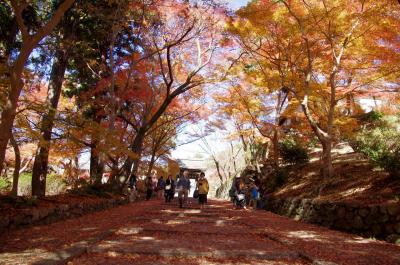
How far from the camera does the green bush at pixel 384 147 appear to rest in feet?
30.9

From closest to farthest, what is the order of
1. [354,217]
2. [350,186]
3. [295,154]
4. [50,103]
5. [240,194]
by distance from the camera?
[354,217]
[350,186]
[50,103]
[240,194]
[295,154]

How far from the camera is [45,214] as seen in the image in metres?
8.79

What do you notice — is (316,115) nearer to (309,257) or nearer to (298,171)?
(298,171)

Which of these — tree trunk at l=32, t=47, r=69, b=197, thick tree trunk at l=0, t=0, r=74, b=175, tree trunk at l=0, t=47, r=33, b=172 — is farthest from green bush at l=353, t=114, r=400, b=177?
tree trunk at l=32, t=47, r=69, b=197

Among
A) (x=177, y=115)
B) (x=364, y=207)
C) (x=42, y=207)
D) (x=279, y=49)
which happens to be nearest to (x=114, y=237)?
(x=42, y=207)

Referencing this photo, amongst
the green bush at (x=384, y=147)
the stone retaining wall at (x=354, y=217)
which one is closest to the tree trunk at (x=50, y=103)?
the stone retaining wall at (x=354, y=217)

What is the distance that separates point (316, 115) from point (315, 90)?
3.80m

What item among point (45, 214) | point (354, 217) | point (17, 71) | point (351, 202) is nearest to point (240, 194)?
point (351, 202)

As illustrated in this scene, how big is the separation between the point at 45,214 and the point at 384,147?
375 inches

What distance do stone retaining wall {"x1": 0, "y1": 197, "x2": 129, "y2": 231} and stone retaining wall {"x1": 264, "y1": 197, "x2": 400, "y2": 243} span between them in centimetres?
673

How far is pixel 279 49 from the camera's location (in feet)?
45.4

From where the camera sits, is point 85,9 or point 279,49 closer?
point 85,9

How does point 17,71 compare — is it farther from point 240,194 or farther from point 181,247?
point 240,194

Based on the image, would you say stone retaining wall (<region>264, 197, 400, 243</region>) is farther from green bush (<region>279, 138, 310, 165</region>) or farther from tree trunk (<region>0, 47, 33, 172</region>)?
tree trunk (<region>0, 47, 33, 172</region>)
